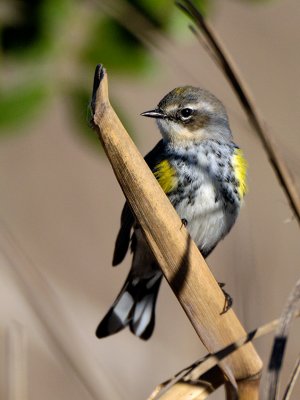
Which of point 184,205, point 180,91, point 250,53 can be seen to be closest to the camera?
point 184,205

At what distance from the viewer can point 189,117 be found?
10.0 feet

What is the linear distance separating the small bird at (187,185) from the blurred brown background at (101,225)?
3.9 inches

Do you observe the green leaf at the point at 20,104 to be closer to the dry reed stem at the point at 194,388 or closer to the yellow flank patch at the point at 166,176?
the dry reed stem at the point at 194,388

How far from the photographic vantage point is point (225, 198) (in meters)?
2.70

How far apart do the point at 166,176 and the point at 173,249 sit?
1374 millimetres

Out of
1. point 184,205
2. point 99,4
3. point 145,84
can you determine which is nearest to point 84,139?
point 145,84

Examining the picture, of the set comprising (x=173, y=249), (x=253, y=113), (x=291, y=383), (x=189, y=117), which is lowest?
(x=291, y=383)

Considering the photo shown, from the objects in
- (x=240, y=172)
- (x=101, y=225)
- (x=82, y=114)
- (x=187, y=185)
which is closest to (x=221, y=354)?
Result: (x=82, y=114)

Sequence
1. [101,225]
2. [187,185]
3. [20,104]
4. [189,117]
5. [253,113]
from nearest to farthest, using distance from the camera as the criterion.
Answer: [253,113] < [20,104] < [187,185] < [189,117] < [101,225]

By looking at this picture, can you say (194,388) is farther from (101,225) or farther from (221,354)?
(101,225)

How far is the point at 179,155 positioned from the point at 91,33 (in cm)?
135

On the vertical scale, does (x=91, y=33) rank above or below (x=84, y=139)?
above

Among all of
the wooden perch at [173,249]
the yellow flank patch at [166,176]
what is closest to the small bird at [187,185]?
the yellow flank patch at [166,176]

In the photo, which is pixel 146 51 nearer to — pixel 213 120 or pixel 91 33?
pixel 91 33
